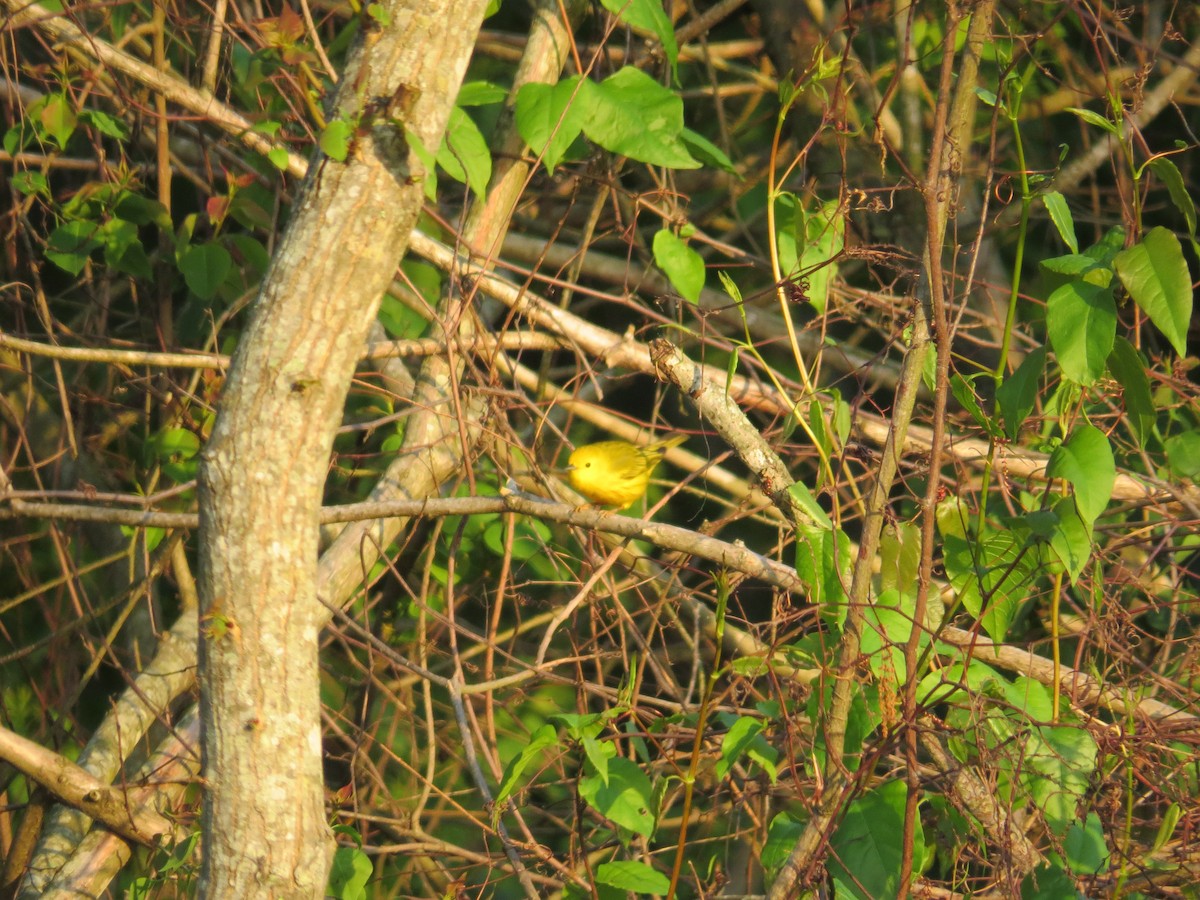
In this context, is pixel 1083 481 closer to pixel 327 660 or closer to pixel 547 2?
pixel 547 2

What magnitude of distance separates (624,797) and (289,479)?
75 centimetres

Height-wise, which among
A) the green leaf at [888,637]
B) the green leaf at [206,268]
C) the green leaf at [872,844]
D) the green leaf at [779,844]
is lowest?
the green leaf at [779,844]

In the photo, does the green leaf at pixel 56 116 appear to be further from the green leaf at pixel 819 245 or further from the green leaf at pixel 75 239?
the green leaf at pixel 819 245

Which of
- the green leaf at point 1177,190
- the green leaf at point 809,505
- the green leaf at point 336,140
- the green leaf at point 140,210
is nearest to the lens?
the green leaf at point 336,140

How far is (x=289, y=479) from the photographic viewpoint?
1533mm

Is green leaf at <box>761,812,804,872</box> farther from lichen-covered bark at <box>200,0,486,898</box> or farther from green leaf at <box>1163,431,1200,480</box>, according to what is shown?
green leaf at <box>1163,431,1200,480</box>

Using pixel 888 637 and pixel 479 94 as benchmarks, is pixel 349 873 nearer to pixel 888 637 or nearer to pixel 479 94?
pixel 888 637

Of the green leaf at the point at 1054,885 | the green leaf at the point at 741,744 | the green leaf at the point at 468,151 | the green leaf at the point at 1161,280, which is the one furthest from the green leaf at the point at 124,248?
the green leaf at the point at 1054,885

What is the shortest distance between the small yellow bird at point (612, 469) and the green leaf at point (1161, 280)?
4.68ft

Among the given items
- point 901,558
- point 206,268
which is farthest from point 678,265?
point 206,268

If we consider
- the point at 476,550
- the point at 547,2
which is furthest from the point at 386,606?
the point at 547,2

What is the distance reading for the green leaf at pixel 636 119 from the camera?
2217 millimetres

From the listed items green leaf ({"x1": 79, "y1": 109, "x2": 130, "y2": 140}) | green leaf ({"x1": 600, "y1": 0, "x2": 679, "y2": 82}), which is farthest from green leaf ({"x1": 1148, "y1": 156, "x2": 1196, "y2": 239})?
green leaf ({"x1": 79, "y1": 109, "x2": 130, "y2": 140})

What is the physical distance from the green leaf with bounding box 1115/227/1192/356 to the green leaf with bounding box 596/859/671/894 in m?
1.13
